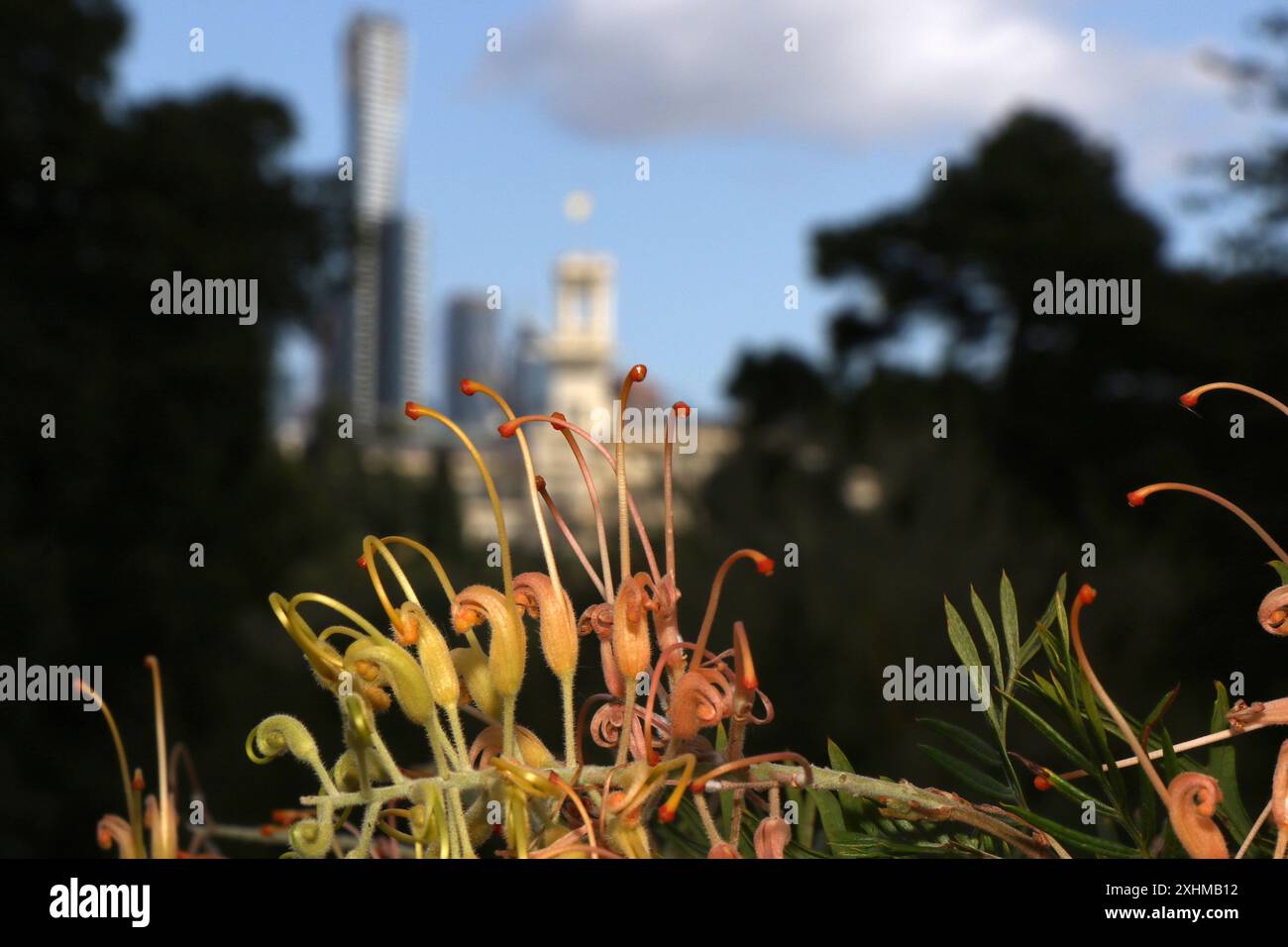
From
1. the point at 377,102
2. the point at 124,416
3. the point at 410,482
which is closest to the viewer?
the point at 124,416

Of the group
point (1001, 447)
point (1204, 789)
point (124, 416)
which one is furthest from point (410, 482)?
point (1204, 789)

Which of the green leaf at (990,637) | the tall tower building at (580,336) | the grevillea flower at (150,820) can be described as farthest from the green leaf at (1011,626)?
the tall tower building at (580,336)

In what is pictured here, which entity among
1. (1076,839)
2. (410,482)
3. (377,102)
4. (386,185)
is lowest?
(1076,839)

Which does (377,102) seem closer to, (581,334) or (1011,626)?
(581,334)

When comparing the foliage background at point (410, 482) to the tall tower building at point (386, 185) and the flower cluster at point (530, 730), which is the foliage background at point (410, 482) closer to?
the flower cluster at point (530, 730)

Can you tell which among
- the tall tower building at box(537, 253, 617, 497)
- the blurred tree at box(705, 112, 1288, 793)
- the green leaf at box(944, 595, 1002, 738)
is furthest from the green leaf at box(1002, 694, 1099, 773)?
the tall tower building at box(537, 253, 617, 497)
